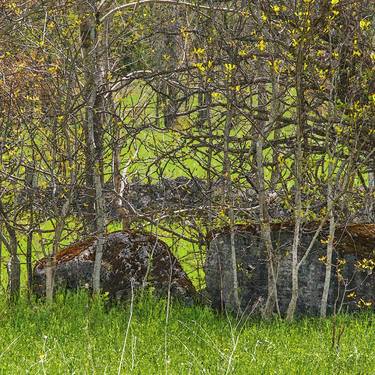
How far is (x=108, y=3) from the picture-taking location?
9.54m

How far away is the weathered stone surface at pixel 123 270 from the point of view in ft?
28.2

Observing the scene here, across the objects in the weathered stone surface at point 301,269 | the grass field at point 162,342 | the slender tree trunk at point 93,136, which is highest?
the slender tree trunk at point 93,136

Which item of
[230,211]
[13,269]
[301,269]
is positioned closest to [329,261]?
[301,269]

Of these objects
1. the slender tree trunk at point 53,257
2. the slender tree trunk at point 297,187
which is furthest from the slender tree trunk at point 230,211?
the slender tree trunk at point 53,257

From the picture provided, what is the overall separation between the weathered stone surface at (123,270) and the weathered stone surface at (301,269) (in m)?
0.41

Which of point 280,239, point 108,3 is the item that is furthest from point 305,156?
point 108,3

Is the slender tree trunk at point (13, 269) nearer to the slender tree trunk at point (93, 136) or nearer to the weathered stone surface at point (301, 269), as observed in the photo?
the slender tree trunk at point (93, 136)

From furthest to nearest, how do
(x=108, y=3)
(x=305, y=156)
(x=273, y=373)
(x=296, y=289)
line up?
(x=108, y=3)
(x=305, y=156)
(x=296, y=289)
(x=273, y=373)

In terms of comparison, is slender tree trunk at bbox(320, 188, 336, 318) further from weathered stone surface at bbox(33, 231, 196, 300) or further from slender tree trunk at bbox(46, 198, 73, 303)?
slender tree trunk at bbox(46, 198, 73, 303)

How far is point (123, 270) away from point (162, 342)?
6.91 feet

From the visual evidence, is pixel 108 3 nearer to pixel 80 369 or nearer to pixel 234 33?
pixel 234 33

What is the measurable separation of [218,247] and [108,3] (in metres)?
3.23

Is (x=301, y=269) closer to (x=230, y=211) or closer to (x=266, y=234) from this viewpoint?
(x=266, y=234)

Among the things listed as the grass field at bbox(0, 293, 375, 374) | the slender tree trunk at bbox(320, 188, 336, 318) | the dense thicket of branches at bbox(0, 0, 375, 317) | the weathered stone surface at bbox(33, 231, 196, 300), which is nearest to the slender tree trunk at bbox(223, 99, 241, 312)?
the dense thicket of branches at bbox(0, 0, 375, 317)
